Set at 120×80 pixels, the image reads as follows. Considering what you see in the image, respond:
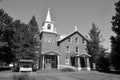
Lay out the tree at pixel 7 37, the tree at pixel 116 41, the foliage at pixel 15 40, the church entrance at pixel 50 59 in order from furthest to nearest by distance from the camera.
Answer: the tree at pixel 7 37
the foliage at pixel 15 40
the church entrance at pixel 50 59
the tree at pixel 116 41

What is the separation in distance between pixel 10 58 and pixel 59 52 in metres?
15.8

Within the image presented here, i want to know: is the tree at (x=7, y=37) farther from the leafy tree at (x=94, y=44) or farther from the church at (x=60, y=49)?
the leafy tree at (x=94, y=44)

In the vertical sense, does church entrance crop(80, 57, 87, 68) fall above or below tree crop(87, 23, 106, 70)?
below

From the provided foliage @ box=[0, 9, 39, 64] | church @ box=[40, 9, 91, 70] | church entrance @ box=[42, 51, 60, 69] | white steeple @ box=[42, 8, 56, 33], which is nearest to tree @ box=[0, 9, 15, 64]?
foliage @ box=[0, 9, 39, 64]

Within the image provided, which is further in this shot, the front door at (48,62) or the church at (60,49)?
the church at (60,49)

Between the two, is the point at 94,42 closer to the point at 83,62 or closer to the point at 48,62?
the point at 83,62

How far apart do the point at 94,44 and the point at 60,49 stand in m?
10.2

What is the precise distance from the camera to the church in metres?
26.4

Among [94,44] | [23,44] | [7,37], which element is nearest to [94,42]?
[94,44]

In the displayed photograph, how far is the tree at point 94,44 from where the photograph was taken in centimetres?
2985

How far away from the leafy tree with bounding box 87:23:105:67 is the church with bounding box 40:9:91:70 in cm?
196

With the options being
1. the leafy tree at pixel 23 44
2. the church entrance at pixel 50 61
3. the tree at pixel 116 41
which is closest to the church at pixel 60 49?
the church entrance at pixel 50 61

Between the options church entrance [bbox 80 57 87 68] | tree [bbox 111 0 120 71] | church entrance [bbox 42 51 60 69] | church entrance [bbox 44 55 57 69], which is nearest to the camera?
tree [bbox 111 0 120 71]

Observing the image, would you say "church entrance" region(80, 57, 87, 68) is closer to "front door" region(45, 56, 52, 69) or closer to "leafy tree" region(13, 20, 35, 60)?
"front door" region(45, 56, 52, 69)
